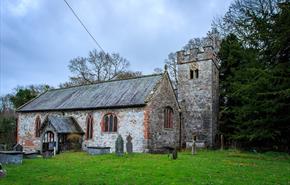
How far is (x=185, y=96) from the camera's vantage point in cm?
3384

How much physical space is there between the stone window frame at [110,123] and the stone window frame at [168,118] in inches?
174

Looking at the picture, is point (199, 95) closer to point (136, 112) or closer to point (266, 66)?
point (136, 112)

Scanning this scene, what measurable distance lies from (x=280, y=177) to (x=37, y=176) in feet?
32.8

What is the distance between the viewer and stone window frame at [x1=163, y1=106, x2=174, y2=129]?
28.2m

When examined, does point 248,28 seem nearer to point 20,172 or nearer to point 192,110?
point 192,110

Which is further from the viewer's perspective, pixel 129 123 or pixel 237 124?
pixel 237 124

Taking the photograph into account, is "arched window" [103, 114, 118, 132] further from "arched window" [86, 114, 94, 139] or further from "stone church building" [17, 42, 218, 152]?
"arched window" [86, 114, 94, 139]

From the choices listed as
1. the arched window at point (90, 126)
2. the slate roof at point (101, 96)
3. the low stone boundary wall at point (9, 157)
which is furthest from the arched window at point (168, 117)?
the low stone boundary wall at point (9, 157)

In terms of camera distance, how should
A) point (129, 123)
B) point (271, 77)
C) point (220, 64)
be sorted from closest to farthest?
1. point (271, 77)
2. point (129, 123)
3. point (220, 64)

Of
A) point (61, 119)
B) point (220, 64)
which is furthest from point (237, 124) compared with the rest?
point (61, 119)

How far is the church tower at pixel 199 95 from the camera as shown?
32.0m

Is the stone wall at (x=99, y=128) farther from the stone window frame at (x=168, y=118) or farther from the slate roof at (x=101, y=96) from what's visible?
the stone window frame at (x=168, y=118)

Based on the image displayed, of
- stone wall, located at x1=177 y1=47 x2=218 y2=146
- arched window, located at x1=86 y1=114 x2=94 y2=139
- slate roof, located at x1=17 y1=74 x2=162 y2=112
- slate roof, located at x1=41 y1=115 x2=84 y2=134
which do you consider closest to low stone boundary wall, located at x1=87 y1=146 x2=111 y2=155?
slate roof, located at x1=17 y1=74 x2=162 y2=112

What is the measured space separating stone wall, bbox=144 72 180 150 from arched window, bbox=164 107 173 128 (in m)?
0.30
